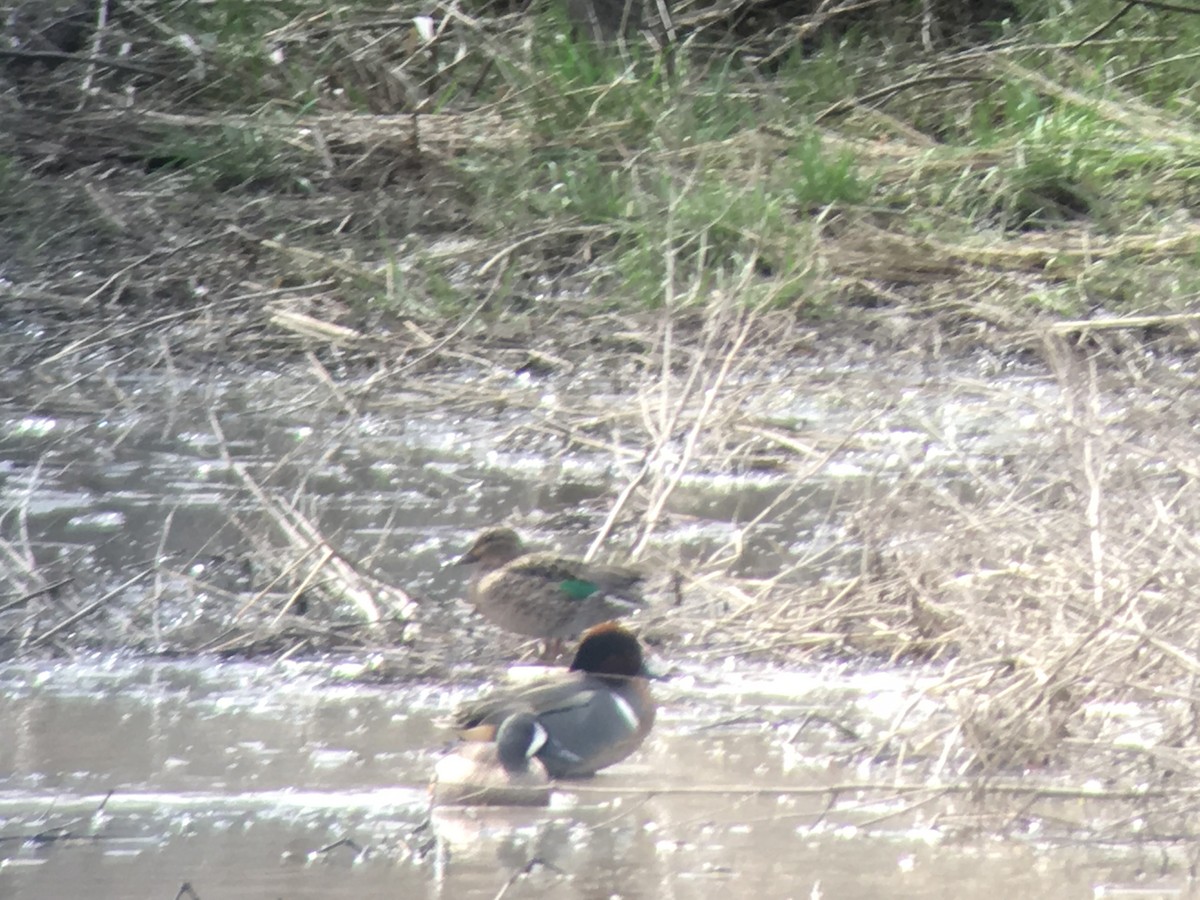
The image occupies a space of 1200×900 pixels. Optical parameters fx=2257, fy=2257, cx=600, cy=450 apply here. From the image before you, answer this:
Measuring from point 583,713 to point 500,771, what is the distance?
22cm

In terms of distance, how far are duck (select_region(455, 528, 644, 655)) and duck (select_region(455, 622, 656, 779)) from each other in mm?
A: 549

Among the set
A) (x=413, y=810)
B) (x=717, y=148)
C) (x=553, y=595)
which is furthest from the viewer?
(x=717, y=148)

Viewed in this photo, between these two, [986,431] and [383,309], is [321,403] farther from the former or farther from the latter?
[986,431]

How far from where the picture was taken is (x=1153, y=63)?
378 inches

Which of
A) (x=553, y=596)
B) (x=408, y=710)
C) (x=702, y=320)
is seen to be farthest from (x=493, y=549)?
(x=702, y=320)

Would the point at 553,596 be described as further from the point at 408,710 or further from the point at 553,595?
the point at 408,710

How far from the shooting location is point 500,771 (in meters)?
3.91

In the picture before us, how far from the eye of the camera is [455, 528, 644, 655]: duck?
489 centimetres

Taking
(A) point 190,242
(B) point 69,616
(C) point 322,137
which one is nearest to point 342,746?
(B) point 69,616

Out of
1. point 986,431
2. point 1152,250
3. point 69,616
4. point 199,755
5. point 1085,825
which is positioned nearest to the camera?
Answer: point 1085,825

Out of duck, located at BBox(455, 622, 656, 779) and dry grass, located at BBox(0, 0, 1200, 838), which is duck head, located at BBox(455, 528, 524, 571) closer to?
dry grass, located at BBox(0, 0, 1200, 838)

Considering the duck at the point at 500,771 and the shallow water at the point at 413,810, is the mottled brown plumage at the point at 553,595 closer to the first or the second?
the shallow water at the point at 413,810

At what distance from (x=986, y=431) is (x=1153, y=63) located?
3.28 m

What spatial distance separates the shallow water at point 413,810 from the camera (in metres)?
3.46
